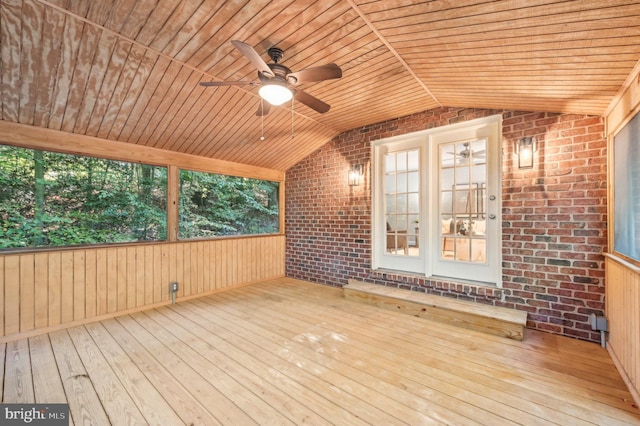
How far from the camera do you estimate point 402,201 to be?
4082 millimetres

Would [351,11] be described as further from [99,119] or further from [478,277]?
[478,277]

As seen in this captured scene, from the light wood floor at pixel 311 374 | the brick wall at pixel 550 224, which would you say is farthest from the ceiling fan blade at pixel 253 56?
the brick wall at pixel 550 224

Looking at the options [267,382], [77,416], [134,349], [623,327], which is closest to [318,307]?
[267,382]

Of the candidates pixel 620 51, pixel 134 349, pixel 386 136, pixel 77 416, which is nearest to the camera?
pixel 77 416

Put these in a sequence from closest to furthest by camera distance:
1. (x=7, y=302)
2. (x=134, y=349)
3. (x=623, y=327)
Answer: (x=623, y=327) → (x=134, y=349) → (x=7, y=302)

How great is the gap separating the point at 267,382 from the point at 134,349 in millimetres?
1448

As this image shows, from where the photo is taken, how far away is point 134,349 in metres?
2.54

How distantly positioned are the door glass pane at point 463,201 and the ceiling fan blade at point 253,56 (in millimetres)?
2648

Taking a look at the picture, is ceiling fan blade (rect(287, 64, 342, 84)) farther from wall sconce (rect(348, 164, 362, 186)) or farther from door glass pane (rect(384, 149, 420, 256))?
wall sconce (rect(348, 164, 362, 186))

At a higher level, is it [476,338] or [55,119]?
[55,119]

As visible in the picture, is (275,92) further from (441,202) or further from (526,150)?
(526,150)

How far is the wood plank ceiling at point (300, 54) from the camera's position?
5.90 ft

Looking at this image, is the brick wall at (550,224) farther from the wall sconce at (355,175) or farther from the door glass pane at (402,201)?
the wall sconce at (355,175)

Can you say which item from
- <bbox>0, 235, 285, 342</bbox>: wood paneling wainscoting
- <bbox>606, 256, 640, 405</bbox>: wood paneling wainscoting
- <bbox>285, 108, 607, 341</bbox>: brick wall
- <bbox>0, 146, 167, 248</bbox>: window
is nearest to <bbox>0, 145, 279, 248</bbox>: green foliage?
<bbox>0, 146, 167, 248</bbox>: window
